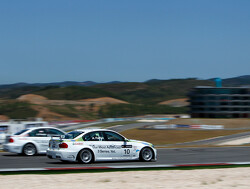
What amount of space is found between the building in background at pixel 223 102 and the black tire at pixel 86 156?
59.2 metres

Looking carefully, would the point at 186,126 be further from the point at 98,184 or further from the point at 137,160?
the point at 98,184

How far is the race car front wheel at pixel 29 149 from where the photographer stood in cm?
1872

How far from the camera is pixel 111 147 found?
15406mm

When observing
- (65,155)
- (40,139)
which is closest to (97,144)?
(65,155)

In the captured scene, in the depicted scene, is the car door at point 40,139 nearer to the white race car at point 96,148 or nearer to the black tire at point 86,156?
the white race car at point 96,148

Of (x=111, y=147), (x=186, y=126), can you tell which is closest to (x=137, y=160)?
(x=111, y=147)

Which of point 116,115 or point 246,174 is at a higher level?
point 116,115

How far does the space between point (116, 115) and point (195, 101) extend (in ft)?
214

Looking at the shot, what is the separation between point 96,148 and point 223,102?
59582mm

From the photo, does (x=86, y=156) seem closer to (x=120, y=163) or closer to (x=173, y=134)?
(x=120, y=163)

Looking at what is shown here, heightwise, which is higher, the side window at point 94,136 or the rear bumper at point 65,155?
the side window at point 94,136

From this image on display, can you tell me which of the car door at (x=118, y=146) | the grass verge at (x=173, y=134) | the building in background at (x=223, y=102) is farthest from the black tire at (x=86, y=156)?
the building in background at (x=223, y=102)

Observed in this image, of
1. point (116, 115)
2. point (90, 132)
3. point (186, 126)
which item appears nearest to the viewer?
point (90, 132)

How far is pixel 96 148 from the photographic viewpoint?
15.1 meters
